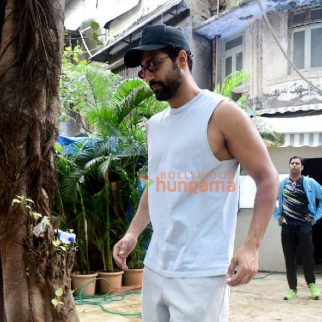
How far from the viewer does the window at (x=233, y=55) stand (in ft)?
40.6

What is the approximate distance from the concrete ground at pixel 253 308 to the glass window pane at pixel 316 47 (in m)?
5.67

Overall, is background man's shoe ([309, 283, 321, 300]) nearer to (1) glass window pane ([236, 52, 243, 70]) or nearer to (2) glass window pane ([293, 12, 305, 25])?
(2) glass window pane ([293, 12, 305, 25])

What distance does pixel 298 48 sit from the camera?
443 inches

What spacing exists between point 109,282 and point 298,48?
286 inches

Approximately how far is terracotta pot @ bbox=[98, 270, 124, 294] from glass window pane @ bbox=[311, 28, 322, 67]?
6870mm

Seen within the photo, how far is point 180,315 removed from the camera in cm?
181

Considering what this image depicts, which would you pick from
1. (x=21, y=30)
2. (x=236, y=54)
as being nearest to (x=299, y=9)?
(x=236, y=54)

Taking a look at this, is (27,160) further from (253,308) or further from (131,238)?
(253,308)

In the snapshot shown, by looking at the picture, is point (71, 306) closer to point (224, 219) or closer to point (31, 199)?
point (31, 199)

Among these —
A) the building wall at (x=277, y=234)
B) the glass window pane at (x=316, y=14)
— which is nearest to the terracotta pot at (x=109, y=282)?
the building wall at (x=277, y=234)

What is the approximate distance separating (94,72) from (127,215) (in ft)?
7.36

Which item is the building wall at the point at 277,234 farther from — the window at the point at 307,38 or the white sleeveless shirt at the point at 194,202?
the white sleeveless shirt at the point at 194,202

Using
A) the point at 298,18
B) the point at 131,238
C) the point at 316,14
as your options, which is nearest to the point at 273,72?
the point at 298,18

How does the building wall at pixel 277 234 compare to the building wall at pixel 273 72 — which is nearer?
the building wall at pixel 277 234
